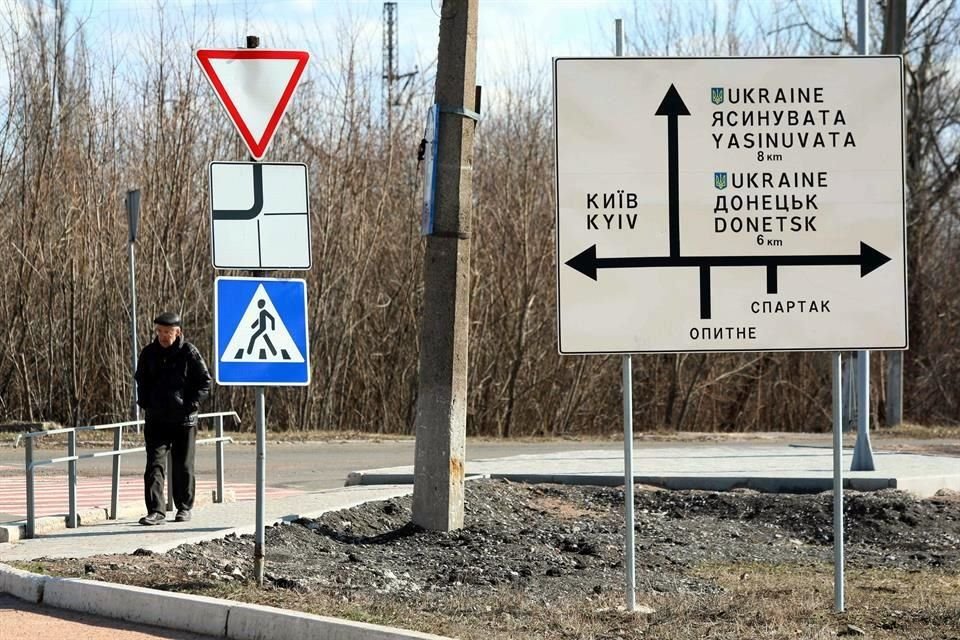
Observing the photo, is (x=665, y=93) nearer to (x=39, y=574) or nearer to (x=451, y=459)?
(x=451, y=459)

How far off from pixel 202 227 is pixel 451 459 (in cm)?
1855

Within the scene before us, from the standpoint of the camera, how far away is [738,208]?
332 inches

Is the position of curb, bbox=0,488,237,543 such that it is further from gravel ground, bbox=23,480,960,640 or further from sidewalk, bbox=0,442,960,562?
gravel ground, bbox=23,480,960,640

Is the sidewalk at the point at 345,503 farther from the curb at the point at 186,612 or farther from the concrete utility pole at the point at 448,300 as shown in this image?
the concrete utility pole at the point at 448,300

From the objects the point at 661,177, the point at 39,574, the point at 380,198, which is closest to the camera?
the point at 661,177

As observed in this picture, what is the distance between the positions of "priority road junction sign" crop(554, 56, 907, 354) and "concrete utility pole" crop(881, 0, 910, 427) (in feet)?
68.3

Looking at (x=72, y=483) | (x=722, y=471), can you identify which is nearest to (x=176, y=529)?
(x=72, y=483)

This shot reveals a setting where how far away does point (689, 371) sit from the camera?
32.9 m

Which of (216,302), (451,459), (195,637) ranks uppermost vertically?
(216,302)

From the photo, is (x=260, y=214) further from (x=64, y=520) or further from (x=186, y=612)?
(x=64, y=520)

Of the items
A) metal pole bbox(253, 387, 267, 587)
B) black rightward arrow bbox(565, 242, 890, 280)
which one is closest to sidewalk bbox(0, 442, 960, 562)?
metal pole bbox(253, 387, 267, 587)

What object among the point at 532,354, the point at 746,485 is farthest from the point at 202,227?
the point at 746,485

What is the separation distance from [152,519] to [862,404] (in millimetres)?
8416

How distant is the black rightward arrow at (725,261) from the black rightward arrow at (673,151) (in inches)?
4.2
